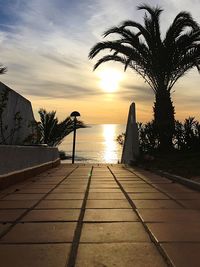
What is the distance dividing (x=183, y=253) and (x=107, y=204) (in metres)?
2.29

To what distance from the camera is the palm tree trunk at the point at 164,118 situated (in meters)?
16.9

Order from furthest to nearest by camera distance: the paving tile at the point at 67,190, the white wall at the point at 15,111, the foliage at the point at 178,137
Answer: the foliage at the point at 178,137 < the white wall at the point at 15,111 < the paving tile at the point at 67,190

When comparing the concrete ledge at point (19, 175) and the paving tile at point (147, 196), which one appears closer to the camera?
the paving tile at point (147, 196)

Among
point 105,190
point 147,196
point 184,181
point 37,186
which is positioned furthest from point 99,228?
point 184,181

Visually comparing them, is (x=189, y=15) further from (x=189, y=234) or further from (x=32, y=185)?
(x=189, y=234)

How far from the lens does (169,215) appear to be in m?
4.79

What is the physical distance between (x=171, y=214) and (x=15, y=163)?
13.3ft

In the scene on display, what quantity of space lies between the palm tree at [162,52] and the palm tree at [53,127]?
595 centimetres

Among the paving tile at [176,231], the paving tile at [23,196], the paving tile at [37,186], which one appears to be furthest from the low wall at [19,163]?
the paving tile at [176,231]

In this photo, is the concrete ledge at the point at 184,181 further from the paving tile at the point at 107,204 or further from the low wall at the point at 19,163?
the low wall at the point at 19,163

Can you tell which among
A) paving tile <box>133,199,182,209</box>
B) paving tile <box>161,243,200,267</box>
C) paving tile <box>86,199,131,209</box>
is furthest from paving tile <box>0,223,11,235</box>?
paving tile <box>133,199,182,209</box>

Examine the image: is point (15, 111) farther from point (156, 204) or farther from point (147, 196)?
point (156, 204)

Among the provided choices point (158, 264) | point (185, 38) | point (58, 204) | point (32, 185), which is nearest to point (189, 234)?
→ point (158, 264)

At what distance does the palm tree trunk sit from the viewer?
16875 millimetres
